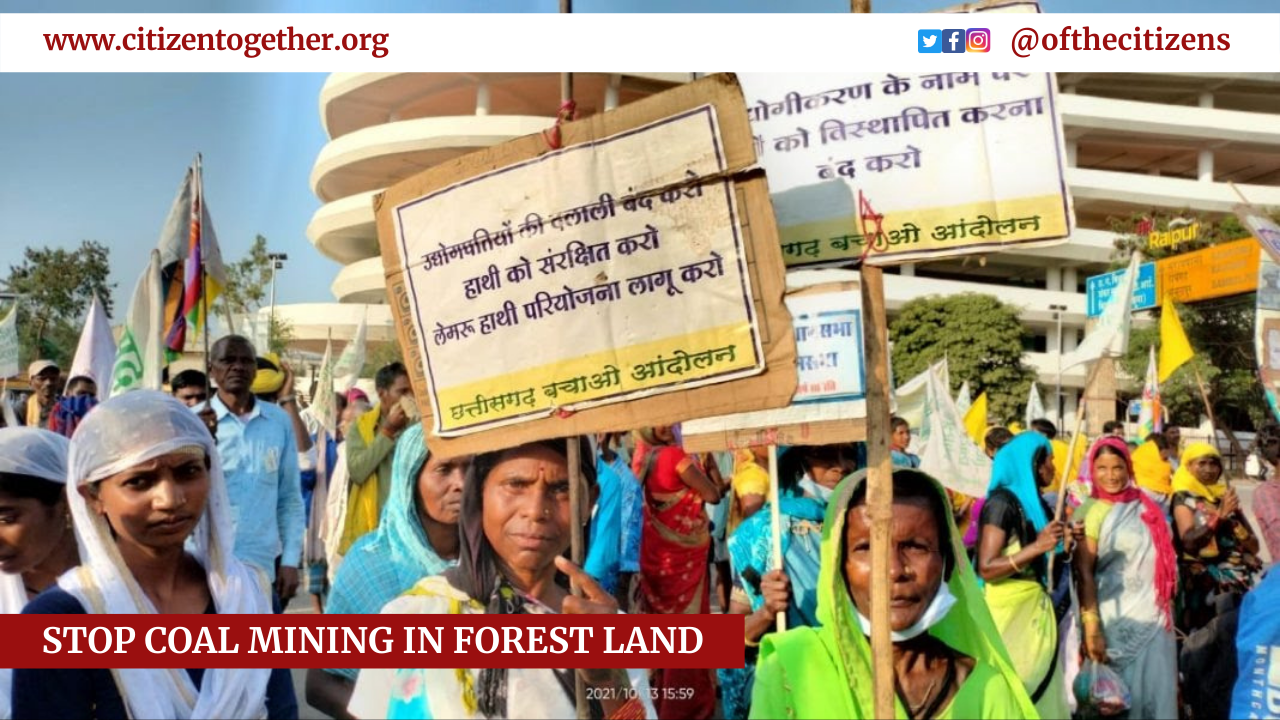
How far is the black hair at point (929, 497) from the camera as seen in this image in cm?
235

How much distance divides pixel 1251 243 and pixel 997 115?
71.0 feet

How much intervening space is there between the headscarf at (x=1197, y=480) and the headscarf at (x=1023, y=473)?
2.14 m

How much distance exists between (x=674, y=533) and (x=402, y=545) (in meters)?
1.89

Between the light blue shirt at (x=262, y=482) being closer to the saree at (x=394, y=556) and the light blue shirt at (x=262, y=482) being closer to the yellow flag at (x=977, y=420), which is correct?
the saree at (x=394, y=556)

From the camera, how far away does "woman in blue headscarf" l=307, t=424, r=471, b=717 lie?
300 centimetres

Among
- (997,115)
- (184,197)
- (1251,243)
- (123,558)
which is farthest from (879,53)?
(1251,243)

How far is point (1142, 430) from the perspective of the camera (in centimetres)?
1055

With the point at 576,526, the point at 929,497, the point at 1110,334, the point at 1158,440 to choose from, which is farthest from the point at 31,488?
the point at 1158,440

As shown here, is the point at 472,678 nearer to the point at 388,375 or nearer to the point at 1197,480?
the point at 388,375

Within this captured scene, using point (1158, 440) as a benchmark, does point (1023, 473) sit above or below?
below

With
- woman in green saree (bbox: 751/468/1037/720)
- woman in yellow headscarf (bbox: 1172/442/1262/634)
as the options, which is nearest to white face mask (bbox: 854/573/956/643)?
woman in green saree (bbox: 751/468/1037/720)

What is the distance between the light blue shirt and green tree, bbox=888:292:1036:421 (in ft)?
81.0

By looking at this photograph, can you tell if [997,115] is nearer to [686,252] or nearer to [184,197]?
[686,252]

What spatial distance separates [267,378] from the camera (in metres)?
6.05
